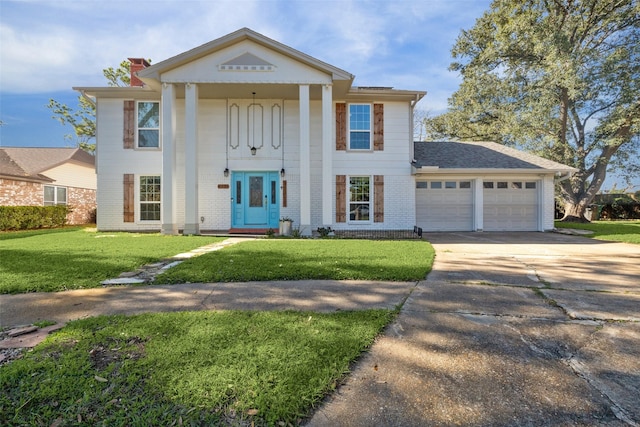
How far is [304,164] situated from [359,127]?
2913 mm

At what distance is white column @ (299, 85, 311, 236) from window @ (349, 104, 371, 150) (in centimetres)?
207

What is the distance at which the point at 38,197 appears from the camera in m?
16.5

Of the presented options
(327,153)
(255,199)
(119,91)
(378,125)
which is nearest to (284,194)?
(255,199)

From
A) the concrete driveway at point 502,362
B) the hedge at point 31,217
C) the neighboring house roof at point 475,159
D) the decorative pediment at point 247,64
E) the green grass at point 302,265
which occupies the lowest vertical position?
the concrete driveway at point 502,362

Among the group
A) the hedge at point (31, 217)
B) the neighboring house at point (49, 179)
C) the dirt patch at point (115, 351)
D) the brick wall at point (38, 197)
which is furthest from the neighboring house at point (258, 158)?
the dirt patch at point (115, 351)

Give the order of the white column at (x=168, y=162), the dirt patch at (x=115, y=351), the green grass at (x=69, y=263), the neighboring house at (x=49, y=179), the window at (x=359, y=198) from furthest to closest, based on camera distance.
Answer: the neighboring house at (x=49, y=179)
the window at (x=359, y=198)
the white column at (x=168, y=162)
the green grass at (x=69, y=263)
the dirt patch at (x=115, y=351)

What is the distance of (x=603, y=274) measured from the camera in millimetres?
5039

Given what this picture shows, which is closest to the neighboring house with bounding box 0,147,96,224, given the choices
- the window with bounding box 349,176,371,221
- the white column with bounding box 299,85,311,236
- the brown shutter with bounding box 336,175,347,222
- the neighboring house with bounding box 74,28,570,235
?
the neighboring house with bounding box 74,28,570,235

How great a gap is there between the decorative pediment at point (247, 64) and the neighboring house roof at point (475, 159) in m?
6.40

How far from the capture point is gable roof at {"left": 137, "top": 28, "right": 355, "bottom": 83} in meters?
10.4

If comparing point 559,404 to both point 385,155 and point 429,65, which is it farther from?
point 429,65

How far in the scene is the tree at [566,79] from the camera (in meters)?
15.2

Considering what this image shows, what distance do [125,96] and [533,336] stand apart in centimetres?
1368

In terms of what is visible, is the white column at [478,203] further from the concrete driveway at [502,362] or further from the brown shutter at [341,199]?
the concrete driveway at [502,362]
